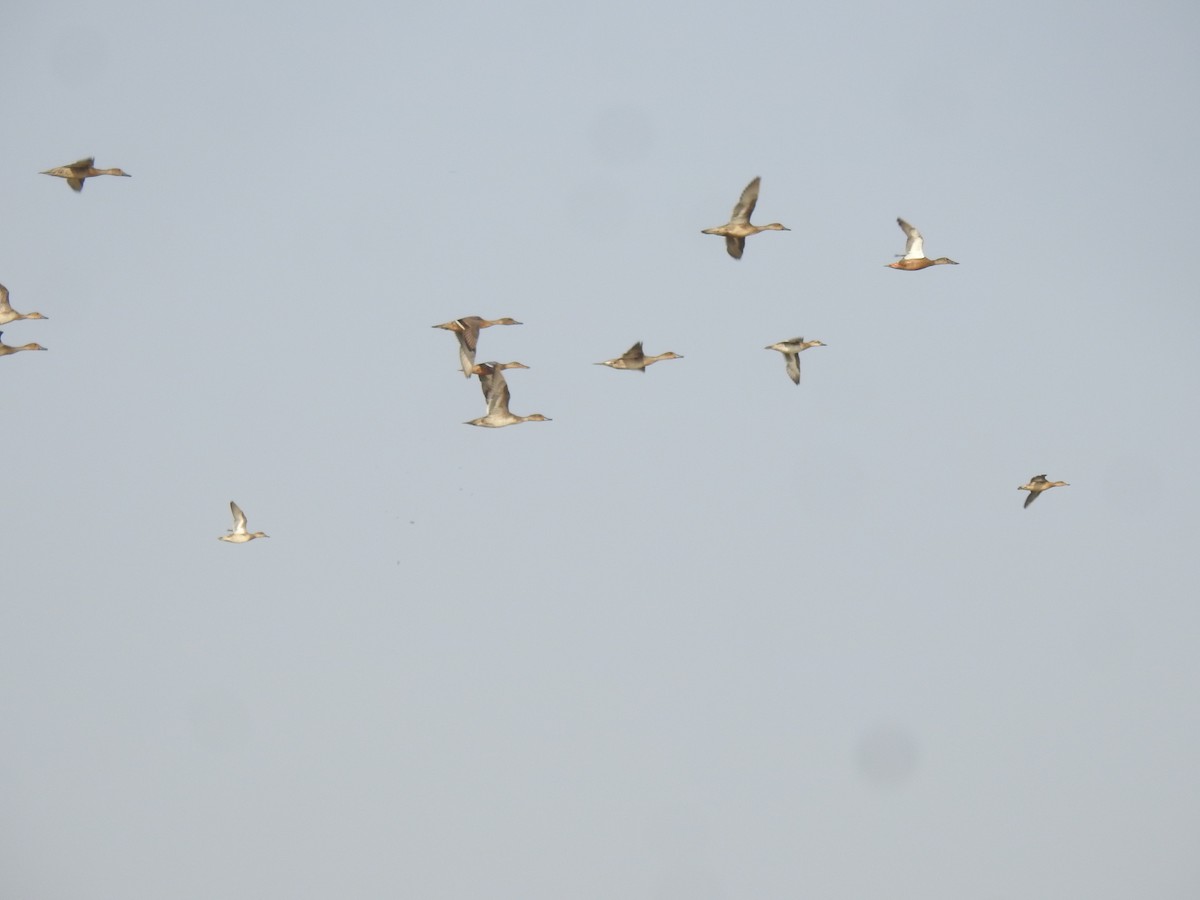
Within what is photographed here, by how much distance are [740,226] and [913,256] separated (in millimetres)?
4343

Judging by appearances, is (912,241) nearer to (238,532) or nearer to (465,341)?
(465,341)

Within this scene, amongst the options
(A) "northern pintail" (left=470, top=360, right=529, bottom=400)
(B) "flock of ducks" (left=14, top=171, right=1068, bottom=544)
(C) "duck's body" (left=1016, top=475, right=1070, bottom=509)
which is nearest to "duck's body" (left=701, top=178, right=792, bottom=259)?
(B) "flock of ducks" (left=14, top=171, right=1068, bottom=544)

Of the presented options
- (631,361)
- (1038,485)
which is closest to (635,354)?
(631,361)

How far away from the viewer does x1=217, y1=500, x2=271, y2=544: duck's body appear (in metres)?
55.4

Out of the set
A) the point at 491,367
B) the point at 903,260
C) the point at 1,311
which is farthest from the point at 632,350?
the point at 1,311

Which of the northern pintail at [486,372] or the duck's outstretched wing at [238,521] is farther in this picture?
the duck's outstretched wing at [238,521]

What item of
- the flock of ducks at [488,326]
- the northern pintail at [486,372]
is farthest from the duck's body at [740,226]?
the northern pintail at [486,372]

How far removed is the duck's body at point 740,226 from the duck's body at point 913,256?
11.5 ft

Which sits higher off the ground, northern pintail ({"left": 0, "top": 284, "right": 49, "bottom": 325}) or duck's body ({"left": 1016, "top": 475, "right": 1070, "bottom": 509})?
northern pintail ({"left": 0, "top": 284, "right": 49, "bottom": 325})

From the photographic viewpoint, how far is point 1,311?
4803 cm

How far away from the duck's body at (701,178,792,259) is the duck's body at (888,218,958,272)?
3.52 metres

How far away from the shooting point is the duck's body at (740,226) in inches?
1779

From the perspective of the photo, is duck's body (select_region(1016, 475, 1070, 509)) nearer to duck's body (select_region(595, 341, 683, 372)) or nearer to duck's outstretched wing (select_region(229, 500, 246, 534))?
duck's body (select_region(595, 341, 683, 372))

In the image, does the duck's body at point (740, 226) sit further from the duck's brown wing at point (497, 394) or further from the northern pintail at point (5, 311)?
the northern pintail at point (5, 311)
